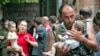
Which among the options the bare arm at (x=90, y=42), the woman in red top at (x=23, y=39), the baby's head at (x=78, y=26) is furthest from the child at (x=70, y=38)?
the woman in red top at (x=23, y=39)

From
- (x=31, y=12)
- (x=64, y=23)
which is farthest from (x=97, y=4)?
(x=64, y=23)

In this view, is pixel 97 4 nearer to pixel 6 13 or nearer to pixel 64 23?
pixel 6 13

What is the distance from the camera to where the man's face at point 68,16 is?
21.2 feet

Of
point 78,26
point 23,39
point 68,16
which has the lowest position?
point 23,39

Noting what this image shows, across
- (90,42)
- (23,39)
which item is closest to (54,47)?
(90,42)

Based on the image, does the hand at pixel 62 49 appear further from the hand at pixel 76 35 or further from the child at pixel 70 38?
the hand at pixel 76 35

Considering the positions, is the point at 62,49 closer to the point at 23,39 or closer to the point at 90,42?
the point at 90,42

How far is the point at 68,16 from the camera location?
21.2 feet

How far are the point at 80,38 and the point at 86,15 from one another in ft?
10.5

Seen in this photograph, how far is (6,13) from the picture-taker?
23.1 meters

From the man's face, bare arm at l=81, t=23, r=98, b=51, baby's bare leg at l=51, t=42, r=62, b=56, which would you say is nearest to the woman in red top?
baby's bare leg at l=51, t=42, r=62, b=56

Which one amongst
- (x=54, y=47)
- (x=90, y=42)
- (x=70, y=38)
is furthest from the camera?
(x=54, y=47)

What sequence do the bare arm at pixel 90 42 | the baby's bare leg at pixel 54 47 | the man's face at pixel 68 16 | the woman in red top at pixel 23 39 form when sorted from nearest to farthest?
the bare arm at pixel 90 42 < the man's face at pixel 68 16 < the baby's bare leg at pixel 54 47 < the woman in red top at pixel 23 39

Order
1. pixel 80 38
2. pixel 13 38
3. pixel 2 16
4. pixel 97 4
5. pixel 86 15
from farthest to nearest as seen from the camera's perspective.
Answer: pixel 2 16
pixel 97 4
pixel 13 38
pixel 86 15
pixel 80 38
